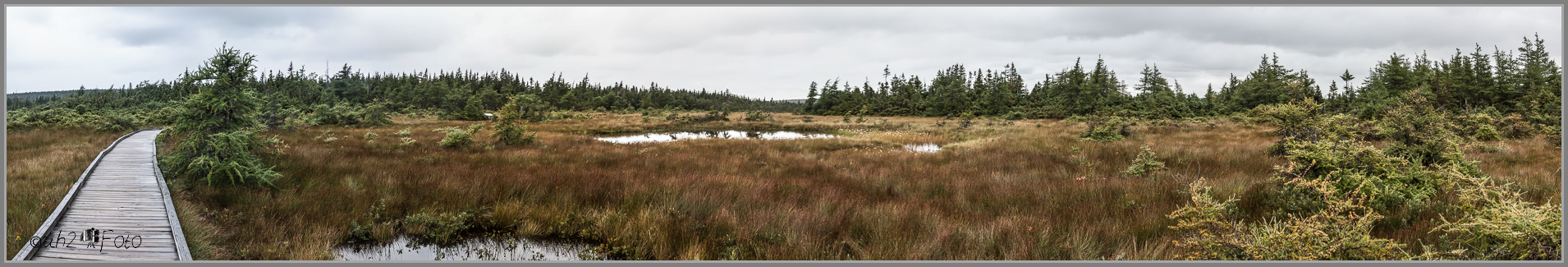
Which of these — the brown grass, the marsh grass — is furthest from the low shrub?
the brown grass

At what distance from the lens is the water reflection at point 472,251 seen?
15.6 ft

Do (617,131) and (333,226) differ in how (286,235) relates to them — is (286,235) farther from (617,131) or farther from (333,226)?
(617,131)

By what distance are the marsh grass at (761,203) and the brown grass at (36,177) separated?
105 cm

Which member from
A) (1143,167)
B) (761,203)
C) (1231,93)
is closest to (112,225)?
(761,203)

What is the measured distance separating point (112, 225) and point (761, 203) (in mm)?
6796

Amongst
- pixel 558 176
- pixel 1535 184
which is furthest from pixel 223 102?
pixel 1535 184

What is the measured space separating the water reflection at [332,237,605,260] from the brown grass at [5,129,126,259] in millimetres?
2581

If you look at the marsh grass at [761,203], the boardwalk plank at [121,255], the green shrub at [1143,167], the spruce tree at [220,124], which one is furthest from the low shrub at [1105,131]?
the spruce tree at [220,124]

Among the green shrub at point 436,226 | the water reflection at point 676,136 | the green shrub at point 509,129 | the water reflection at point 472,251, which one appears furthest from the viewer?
the water reflection at point 676,136

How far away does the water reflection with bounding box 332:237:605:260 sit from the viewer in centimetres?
475

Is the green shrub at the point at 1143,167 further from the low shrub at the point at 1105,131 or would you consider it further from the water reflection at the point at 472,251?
the water reflection at the point at 472,251

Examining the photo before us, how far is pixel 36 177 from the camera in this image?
7.27m

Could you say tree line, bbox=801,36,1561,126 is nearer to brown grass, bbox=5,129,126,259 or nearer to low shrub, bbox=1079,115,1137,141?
low shrub, bbox=1079,115,1137,141

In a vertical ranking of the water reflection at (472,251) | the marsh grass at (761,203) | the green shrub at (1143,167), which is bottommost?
the water reflection at (472,251)
